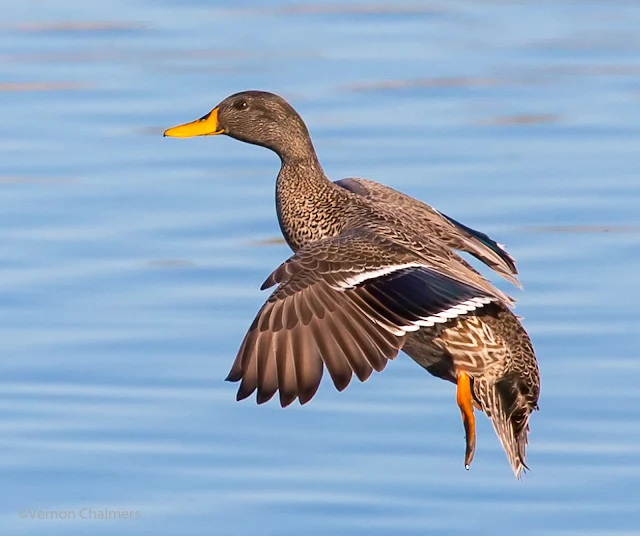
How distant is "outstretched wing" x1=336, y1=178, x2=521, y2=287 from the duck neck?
0.35 meters

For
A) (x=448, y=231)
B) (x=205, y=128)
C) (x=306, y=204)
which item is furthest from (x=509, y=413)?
(x=205, y=128)

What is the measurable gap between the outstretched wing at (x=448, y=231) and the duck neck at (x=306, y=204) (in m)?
0.35

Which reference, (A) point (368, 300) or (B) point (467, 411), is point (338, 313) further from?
(B) point (467, 411)

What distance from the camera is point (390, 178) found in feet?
37.8

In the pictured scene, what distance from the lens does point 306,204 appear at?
8.05m

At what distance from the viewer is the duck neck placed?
7965 mm

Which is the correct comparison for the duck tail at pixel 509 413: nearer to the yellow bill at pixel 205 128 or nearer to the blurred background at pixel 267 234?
the blurred background at pixel 267 234

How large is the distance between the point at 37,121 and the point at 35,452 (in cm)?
503

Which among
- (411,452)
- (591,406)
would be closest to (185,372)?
(411,452)

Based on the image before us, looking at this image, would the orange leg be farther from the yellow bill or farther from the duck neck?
the yellow bill

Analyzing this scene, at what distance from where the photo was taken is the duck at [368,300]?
6.72m

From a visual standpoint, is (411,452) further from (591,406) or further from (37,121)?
(37,121)

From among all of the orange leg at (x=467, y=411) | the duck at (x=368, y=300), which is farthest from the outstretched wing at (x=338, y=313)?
the orange leg at (x=467, y=411)

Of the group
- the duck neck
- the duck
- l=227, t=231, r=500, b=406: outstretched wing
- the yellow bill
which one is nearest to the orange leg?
the duck
